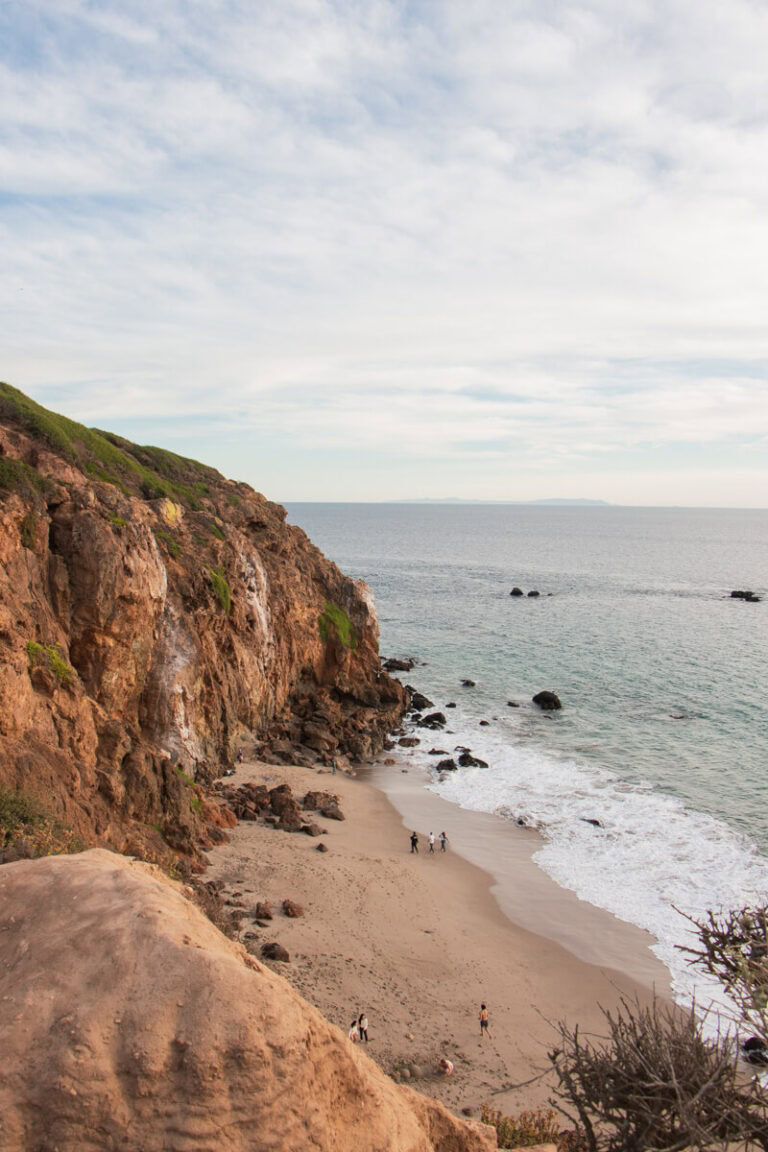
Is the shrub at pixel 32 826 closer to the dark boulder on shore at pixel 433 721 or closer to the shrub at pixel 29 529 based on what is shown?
the shrub at pixel 29 529

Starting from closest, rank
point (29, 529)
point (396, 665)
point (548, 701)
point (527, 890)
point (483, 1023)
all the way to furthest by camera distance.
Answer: point (483, 1023)
point (29, 529)
point (527, 890)
point (548, 701)
point (396, 665)

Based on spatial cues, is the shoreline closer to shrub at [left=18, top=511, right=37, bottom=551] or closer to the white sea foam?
the white sea foam

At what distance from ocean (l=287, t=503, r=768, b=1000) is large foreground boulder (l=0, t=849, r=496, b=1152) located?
18702mm

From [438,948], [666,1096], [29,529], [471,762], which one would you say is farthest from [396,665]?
[666,1096]

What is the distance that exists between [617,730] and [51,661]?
35481 mm

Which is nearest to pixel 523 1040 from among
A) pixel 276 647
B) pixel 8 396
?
pixel 276 647

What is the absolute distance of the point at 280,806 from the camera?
3266 centimetres

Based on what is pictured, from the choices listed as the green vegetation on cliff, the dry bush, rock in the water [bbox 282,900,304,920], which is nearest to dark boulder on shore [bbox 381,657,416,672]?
the green vegetation on cliff

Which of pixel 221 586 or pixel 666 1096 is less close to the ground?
pixel 221 586

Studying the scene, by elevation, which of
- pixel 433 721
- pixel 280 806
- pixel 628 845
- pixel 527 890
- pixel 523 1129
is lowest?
pixel 527 890

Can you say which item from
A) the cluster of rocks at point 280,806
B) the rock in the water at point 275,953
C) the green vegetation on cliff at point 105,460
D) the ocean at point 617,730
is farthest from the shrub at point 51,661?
the ocean at point 617,730

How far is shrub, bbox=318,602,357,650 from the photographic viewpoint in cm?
4841

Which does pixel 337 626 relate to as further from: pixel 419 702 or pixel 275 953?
pixel 275 953

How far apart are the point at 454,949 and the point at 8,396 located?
98.4ft
